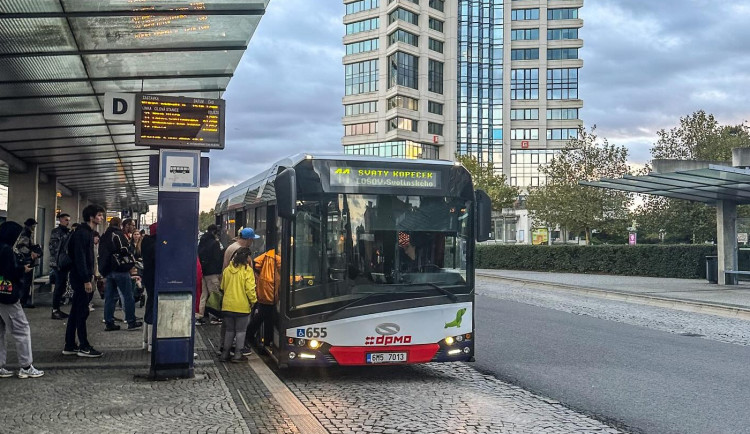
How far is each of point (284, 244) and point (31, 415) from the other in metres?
3.27

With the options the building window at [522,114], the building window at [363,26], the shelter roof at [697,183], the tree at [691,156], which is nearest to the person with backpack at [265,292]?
the shelter roof at [697,183]

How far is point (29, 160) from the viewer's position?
1769 centimetres

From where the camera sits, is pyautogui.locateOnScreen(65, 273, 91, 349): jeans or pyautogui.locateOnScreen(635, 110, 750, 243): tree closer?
pyautogui.locateOnScreen(65, 273, 91, 349): jeans

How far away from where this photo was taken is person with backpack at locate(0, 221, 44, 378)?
25.5 feet

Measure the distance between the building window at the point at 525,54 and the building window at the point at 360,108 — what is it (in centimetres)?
2150

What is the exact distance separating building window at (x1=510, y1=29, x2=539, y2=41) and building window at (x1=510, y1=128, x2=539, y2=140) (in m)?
12.0

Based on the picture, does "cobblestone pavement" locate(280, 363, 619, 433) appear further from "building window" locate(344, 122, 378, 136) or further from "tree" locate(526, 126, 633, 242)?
"building window" locate(344, 122, 378, 136)

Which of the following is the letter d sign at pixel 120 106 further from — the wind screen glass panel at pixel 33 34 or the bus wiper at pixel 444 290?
the bus wiper at pixel 444 290

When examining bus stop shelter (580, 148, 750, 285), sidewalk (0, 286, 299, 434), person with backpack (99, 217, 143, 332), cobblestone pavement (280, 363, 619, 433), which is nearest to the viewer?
sidewalk (0, 286, 299, 434)

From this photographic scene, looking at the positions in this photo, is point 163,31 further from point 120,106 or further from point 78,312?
point 78,312

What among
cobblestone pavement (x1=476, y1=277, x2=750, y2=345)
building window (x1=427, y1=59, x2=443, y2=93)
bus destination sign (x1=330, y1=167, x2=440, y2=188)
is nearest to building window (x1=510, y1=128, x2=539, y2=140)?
building window (x1=427, y1=59, x2=443, y2=93)

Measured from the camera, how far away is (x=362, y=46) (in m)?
89.4

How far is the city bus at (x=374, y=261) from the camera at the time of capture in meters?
8.24

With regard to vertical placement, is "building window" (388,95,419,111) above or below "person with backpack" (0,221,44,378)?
above
